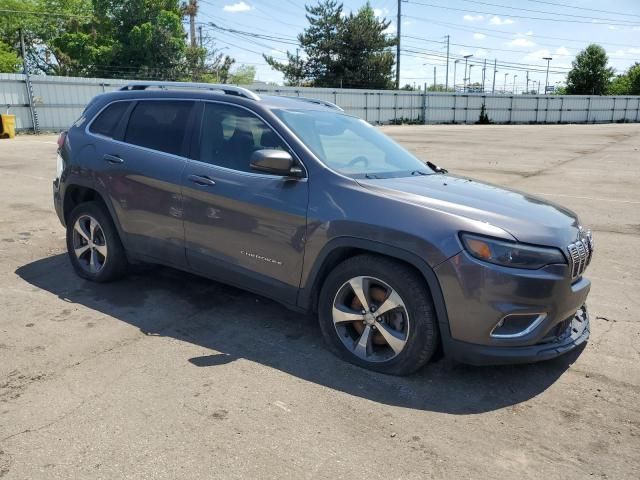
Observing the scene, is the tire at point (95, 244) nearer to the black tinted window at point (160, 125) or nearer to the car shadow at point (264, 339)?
the car shadow at point (264, 339)

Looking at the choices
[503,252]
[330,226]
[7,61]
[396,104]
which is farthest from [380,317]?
[7,61]

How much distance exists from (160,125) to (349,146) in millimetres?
1605

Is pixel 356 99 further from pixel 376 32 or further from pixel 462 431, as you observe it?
pixel 462 431

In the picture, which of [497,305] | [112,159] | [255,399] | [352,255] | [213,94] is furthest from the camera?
[112,159]

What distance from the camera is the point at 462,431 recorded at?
2877 mm

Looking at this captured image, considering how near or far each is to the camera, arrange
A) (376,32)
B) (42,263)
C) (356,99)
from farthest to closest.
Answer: (376,32) < (356,99) < (42,263)

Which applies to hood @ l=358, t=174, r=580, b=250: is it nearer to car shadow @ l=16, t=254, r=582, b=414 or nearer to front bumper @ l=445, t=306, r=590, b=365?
front bumper @ l=445, t=306, r=590, b=365

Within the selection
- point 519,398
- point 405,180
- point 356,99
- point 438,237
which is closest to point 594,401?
point 519,398

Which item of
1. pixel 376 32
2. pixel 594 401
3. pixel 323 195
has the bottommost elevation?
pixel 594 401

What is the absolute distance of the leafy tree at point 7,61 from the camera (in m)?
46.3

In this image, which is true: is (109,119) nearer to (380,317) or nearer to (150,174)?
(150,174)

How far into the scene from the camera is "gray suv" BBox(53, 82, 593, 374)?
10.1 ft

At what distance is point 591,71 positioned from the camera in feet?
208

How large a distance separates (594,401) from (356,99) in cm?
3609
